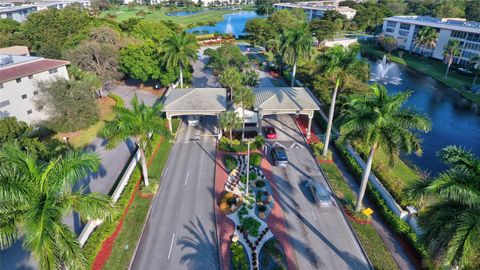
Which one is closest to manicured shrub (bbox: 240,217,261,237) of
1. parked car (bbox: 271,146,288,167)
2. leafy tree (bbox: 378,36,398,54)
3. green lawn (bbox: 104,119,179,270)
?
green lawn (bbox: 104,119,179,270)

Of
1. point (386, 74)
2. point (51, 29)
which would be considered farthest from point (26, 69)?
point (386, 74)

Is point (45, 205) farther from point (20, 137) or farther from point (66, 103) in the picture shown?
point (66, 103)

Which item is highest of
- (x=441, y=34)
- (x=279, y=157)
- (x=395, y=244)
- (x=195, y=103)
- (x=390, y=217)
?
(x=441, y=34)

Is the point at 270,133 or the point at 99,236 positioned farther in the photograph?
the point at 270,133

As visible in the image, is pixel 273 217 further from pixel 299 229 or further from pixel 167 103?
pixel 167 103

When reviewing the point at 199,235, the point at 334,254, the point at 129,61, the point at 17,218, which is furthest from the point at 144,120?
the point at 129,61

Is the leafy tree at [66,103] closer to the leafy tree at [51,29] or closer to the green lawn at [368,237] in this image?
the leafy tree at [51,29]

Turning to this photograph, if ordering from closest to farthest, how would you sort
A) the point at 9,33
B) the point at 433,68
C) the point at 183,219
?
→ 1. the point at 183,219
2. the point at 9,33
3. the point at 433,68
